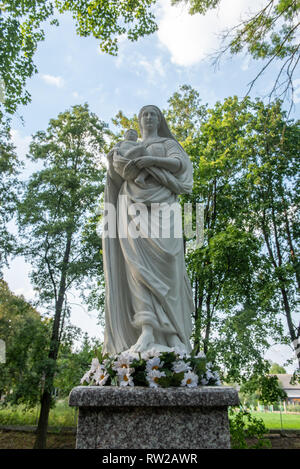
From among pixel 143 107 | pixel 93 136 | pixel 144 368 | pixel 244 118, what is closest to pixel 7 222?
pixel 93 136

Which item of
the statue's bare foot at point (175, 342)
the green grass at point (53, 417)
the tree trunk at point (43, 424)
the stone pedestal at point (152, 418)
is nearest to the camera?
the stone pedestal at point (152, 418)

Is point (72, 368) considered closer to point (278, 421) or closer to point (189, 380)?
point (278, 421)

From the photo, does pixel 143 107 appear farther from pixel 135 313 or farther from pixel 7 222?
pixel 7 222

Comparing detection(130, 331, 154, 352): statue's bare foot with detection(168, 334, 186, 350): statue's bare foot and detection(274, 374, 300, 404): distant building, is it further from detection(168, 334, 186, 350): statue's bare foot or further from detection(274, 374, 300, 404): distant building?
detection(274, 374, 300, 404): distant building

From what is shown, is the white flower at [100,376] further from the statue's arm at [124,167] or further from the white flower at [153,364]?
the statue's arm at [124,167]

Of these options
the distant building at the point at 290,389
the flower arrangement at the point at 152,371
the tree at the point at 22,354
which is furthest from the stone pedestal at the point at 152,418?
the distant building at the point at 290,389

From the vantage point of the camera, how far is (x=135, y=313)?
3.44 meters

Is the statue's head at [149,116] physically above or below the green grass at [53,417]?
above

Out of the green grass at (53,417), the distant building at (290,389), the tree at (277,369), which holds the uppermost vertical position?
the tree at (277,369)

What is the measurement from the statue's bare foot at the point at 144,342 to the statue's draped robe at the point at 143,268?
0.39 ft

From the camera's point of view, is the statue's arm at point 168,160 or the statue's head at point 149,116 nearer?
the statue's arm at point 168,160

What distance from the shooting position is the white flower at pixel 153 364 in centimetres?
258

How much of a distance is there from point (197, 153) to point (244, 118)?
222cm

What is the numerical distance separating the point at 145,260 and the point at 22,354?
11.9 metres
